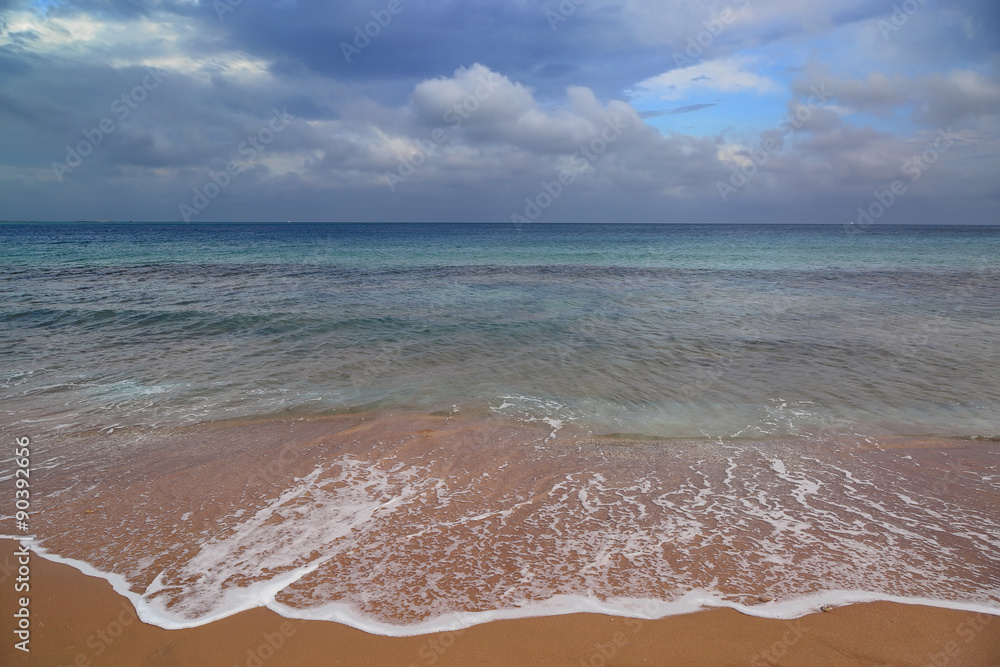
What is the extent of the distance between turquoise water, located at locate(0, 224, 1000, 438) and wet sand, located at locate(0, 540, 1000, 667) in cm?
408

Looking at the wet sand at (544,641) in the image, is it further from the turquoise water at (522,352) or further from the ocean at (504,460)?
the turquoise water at (522,352)

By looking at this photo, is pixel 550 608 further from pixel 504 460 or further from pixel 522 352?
pixel 522 352

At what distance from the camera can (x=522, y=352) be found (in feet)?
41.8

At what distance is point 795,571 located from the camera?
460 centimetres

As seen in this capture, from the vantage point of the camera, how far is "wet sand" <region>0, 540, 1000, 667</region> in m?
3.67

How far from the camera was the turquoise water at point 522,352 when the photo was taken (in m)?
8.85

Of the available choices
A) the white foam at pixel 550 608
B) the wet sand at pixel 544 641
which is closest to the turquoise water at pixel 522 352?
the white foam at pixel 550 608

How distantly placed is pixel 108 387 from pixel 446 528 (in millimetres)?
8553

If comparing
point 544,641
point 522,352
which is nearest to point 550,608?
point 544,641

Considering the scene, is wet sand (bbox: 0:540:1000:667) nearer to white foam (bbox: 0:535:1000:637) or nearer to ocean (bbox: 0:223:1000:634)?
white foam (bbox: 0:535:1000:637)

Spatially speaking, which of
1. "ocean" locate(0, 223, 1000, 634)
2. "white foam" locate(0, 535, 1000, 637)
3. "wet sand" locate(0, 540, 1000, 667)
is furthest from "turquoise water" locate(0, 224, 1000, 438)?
"wet sand" locate(0, 540, 1000, 667)

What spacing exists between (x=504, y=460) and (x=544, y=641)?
3.17 meters

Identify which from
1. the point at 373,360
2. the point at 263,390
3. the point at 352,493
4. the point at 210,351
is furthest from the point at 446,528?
the point at 210,351

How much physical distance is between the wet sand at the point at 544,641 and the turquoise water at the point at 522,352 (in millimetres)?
4081
